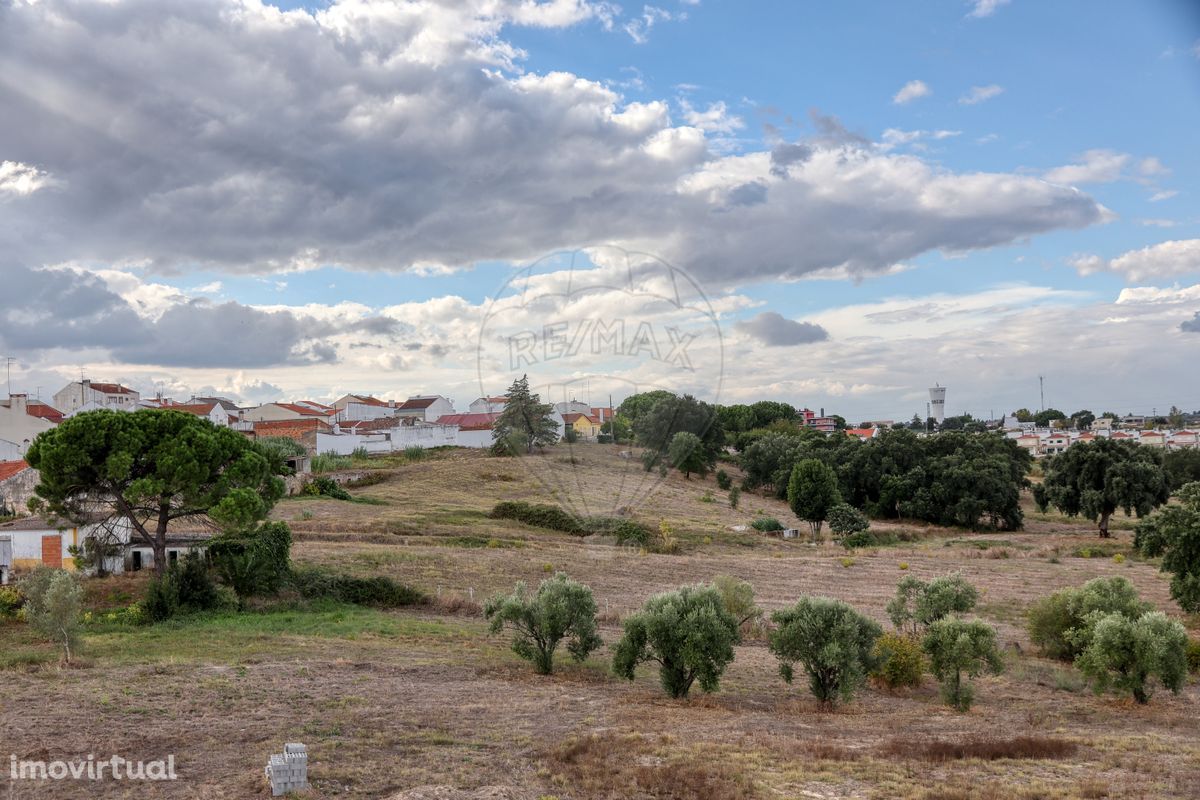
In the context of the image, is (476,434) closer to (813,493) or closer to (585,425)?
(813,493)

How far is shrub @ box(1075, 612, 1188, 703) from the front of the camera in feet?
73.3

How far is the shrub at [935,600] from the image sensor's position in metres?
26.8

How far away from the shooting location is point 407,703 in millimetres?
19875

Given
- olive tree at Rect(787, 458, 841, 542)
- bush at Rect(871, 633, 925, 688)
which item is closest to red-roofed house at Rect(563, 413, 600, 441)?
bush at Rect(871, 633, 925, 688)

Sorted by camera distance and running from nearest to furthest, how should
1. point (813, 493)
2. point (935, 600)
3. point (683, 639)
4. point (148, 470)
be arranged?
point (683, 639) < point (935, 600) < point (148, 470) < point (813, 493)

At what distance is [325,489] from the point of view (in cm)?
6378

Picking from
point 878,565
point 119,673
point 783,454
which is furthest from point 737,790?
point 783,454

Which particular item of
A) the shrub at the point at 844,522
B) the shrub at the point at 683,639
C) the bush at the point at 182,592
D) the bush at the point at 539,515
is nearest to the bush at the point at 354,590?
the bush at the point at 182,592

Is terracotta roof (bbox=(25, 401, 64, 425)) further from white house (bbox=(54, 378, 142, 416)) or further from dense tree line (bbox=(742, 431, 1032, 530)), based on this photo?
dense tree line (bbox=(742, 431, 1032, 530))

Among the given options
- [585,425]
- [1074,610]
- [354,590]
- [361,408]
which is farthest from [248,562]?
[361,408]

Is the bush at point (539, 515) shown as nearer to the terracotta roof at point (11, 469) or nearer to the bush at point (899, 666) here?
the terracotta roof at point (11, 469)

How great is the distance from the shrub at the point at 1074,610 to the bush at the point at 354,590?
22.9 m

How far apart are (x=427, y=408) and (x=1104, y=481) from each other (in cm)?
9001

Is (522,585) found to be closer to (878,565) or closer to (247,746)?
(247,746)
